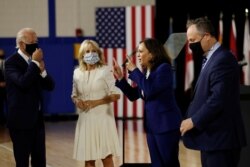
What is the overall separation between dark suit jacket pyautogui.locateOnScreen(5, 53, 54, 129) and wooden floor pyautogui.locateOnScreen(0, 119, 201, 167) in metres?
1.47

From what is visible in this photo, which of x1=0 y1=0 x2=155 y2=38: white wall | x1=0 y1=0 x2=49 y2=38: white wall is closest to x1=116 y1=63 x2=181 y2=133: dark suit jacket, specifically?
x1=0 y1=0 x2=155 y2=38: white wall

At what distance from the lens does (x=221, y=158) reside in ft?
11.4

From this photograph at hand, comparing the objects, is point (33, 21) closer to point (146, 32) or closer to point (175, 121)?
point (146, 32)

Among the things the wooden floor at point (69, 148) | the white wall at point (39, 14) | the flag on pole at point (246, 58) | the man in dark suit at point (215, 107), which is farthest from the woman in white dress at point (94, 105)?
the white wall at point (39, 14)

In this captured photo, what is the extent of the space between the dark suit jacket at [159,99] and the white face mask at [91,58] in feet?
2.93

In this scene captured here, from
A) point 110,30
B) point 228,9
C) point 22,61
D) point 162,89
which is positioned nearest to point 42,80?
point 22,61

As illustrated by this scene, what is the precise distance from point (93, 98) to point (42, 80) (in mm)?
639

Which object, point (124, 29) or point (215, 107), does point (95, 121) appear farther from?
point (124, 29)

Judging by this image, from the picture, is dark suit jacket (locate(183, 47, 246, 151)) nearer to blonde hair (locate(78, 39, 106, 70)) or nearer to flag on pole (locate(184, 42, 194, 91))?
blonde hair (locate(78, 39, 106, 70))

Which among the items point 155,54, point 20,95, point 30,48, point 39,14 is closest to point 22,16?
point 39,14

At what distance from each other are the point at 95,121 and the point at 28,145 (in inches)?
31.2

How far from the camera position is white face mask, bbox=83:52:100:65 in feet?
16.6

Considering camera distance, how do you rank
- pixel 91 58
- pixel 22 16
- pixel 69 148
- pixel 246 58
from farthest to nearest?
1. pixel 22 16
2. pixel 246 58
3. pixel 69 148
4. pixel 91 58

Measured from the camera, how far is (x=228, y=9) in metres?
8.62
